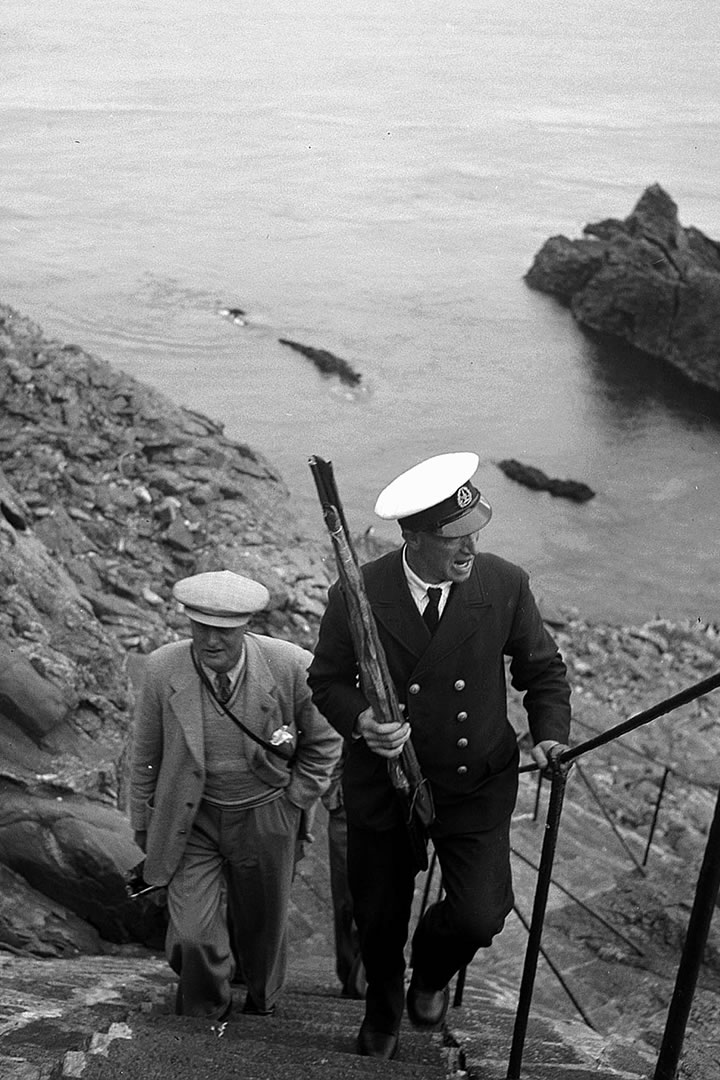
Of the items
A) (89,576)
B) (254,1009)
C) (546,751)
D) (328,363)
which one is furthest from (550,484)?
(546,751)

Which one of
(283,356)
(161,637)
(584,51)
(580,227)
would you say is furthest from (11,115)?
(161,637)

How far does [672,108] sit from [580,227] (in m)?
26.6

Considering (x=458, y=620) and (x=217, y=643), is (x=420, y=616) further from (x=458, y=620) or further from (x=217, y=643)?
(x=217, y=643)

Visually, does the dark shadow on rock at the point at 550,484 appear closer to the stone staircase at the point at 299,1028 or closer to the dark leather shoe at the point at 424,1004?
the stone staircase at the point at 299,1028

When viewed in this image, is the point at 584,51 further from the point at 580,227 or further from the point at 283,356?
the point at 283,356

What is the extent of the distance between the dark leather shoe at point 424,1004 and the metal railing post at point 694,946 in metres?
1.38

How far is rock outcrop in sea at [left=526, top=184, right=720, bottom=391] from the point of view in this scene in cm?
3531

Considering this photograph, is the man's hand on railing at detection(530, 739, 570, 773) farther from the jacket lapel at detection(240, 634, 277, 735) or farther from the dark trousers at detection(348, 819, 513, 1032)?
the jacket lapel at detection(240, 634, 277, 735)

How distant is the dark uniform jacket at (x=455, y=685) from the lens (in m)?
3.38

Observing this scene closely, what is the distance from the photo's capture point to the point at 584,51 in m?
83.2

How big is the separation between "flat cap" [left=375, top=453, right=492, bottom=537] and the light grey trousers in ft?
3.69

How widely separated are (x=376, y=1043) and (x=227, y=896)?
709 mm

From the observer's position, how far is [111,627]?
920 centimetres

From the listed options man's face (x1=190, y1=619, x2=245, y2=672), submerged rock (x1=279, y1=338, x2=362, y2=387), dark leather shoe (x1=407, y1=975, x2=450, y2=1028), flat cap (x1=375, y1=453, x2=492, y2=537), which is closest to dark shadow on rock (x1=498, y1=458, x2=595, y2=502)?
submerged rock (x1=279, y1=338, x2=362, y2=387)
